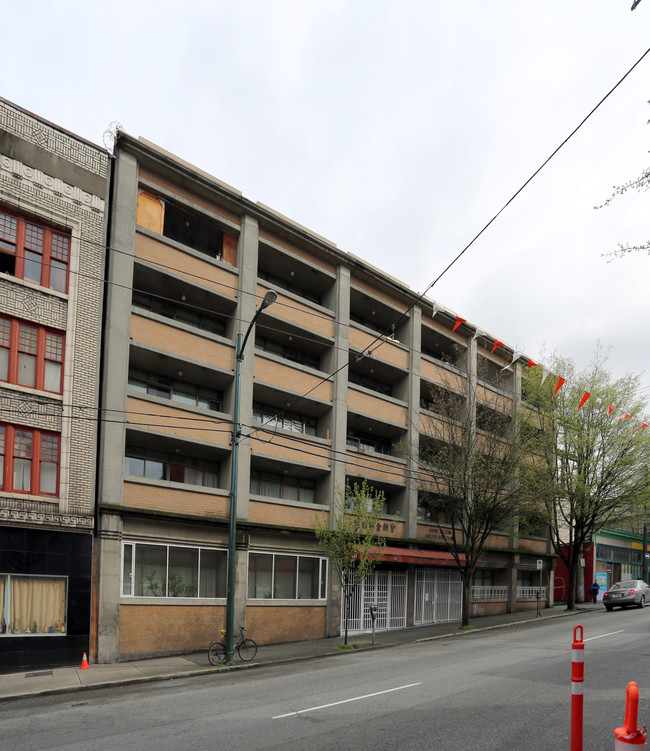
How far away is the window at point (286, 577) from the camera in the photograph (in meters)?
25.9

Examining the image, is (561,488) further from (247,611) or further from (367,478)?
(247,611)

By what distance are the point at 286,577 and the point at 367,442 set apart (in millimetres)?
8573

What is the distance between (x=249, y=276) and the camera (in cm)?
2664

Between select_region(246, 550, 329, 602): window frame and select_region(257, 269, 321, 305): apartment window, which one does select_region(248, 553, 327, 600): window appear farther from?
select_region(257, 269, 321, 305): apartment window

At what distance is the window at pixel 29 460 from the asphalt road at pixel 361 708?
6.32m

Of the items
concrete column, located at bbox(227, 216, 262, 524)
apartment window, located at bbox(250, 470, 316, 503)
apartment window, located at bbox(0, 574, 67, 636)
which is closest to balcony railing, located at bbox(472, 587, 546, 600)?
apartment window, located at bbox(250, 470, 316, 503)

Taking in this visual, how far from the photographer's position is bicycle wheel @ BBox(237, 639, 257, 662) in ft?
67.9

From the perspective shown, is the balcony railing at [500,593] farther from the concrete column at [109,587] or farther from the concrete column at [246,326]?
the concrete column at [109,587]

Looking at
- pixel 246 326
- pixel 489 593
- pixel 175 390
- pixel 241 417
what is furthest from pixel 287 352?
pixel 489 593

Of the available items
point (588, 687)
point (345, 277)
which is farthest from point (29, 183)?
point (588, 687)

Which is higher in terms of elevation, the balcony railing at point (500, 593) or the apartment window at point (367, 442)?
the apartment window at point (367, 442)

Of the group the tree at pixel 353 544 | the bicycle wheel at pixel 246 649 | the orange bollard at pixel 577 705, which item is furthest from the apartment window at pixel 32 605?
the orange bollard at pixel 577 705

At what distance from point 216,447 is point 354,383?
377 inches

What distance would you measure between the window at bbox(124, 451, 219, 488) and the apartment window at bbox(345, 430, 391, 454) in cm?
764
